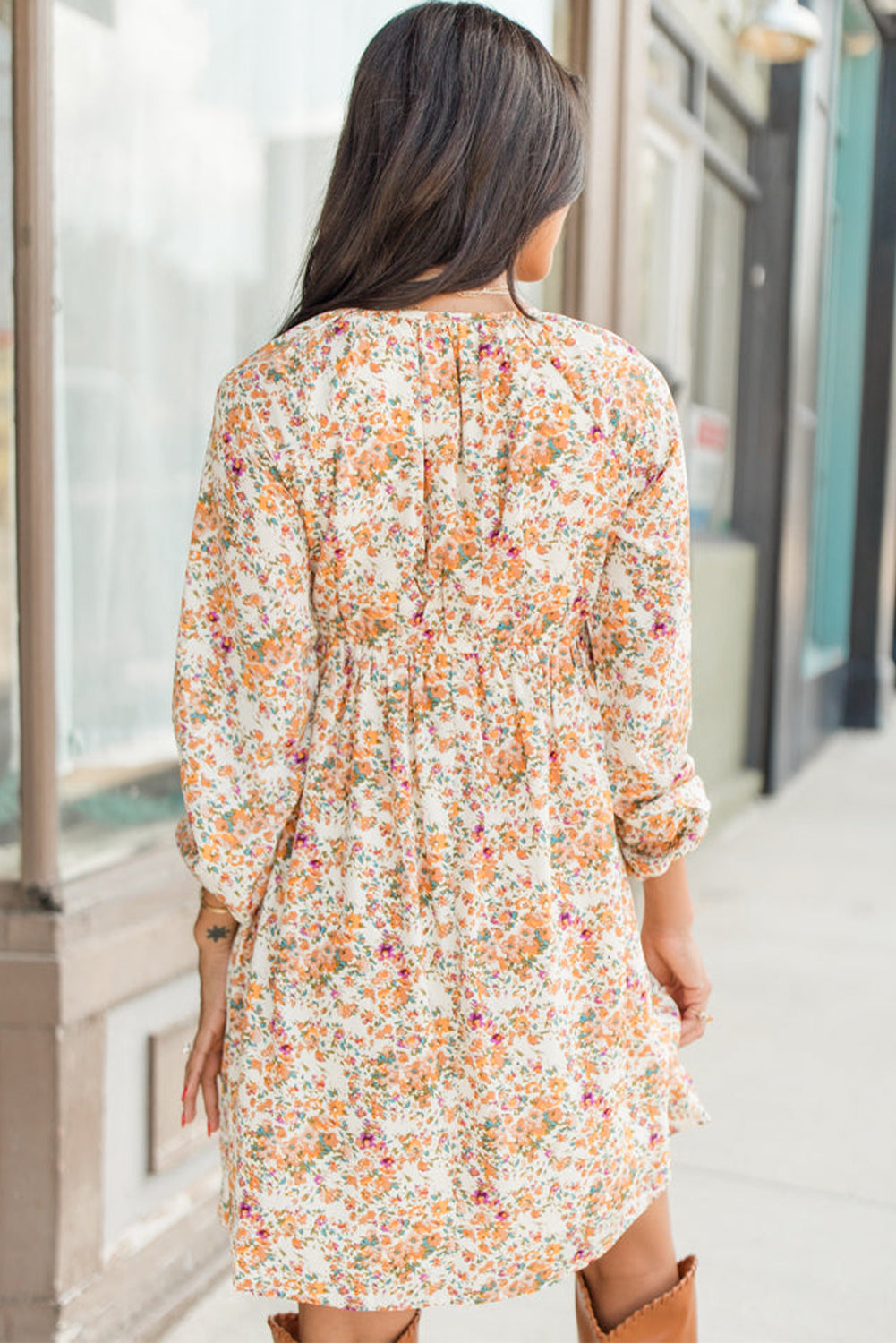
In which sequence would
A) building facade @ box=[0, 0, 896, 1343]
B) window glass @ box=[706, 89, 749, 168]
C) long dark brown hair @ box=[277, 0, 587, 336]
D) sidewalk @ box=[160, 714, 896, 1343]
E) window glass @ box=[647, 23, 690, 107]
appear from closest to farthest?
long dark brown hair @ box=[277, 0, 587, 336] → building facade @ box=[0, 0, 896, 1343] → sidewalk @ box=[160, 714, 896, 1343] → window glass @ box=[647, 23, 690, 107] → window glass @ box=[706, 89, 749, 168]

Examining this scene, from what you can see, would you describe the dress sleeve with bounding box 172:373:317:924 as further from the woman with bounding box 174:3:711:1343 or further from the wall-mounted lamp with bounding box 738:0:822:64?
the wall-mounted lamp with bounding box 738:0:822:64

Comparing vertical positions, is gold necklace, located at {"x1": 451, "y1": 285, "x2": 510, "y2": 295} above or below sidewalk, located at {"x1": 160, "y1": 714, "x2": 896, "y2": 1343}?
above

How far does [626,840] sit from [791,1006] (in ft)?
8.94

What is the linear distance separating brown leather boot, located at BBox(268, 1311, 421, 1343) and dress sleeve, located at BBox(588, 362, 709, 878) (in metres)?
0.53

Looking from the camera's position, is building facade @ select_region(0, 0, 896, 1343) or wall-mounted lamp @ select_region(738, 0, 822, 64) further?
wall-mounted lamp @ select_region(738, 0, 822, 64)

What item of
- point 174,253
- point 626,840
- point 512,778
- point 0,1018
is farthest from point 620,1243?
point 174,253

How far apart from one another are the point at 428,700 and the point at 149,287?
1.66m

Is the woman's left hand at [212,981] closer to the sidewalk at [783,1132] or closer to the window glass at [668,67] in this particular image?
the sidewalk at [783,1132]

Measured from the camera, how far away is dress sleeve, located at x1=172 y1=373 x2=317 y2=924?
1271 mm

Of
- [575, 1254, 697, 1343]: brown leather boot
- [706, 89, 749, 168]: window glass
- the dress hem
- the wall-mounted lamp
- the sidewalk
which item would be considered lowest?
the sidewalk

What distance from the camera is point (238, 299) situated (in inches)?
114

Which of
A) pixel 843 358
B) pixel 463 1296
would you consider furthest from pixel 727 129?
pixel 463 1296

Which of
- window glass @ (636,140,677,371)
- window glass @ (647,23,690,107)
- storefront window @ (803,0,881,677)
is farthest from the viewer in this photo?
storefront window @ (803,0,881,677)

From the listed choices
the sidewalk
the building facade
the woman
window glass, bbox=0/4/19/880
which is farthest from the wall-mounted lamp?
the woman
